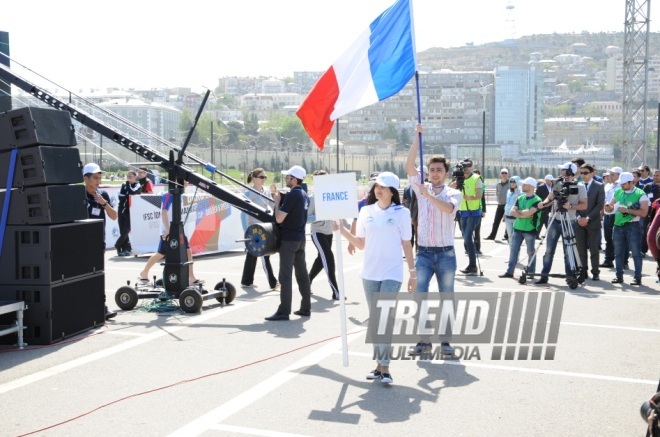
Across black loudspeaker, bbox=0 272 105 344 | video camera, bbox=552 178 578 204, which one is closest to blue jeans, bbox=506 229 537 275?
video camera, bbox=552 178 578 204

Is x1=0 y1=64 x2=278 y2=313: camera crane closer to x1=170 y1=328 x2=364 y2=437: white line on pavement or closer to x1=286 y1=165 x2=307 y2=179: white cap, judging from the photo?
x1=286 y1=165 x2=307 y2=179: white cap

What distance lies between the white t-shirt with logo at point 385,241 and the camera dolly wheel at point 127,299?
187 inches

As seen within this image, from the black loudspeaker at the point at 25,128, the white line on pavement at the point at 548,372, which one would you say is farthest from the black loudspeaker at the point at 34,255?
the white line on pavement at the point at 548,372

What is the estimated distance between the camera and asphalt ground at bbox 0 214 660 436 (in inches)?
246

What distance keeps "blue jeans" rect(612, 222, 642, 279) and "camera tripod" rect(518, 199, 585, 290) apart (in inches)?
30.9

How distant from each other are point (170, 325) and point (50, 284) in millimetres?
1697

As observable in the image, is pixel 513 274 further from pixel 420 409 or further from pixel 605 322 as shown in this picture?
pixel 420 409

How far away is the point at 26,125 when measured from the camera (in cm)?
892

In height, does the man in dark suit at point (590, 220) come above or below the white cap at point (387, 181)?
below

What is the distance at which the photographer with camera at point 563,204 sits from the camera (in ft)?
44.0

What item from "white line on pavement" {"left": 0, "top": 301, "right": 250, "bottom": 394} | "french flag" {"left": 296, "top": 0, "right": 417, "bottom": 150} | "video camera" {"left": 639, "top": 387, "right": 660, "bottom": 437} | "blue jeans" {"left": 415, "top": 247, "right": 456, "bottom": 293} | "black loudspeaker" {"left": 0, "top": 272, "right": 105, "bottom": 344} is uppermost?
"french flag" {"left": 296, "top": 0, "right": 417, "bottom": 150}

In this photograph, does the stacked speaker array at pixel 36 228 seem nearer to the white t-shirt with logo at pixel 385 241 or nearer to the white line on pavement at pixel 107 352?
the white line on pavement at pixel 107 352

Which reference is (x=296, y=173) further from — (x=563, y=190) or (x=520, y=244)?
(x=520, y=244)

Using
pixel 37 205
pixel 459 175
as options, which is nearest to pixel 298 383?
pixel 37 205
